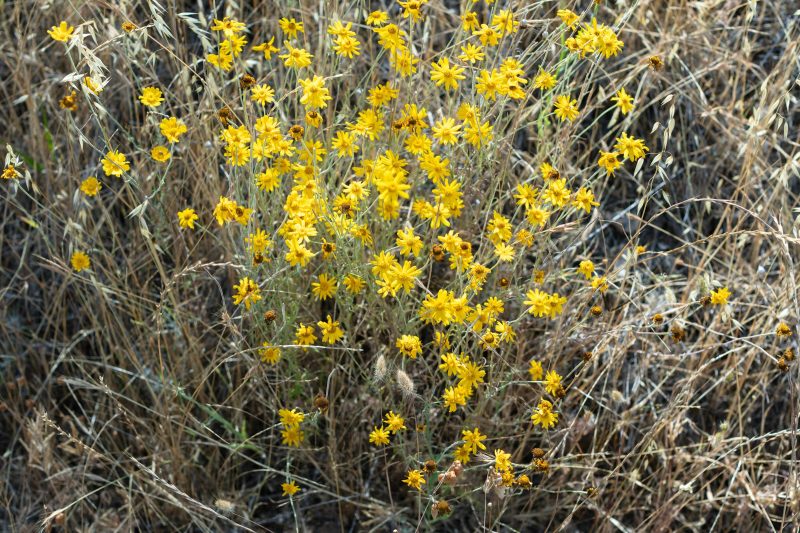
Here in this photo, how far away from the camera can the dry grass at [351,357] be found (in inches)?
84.9

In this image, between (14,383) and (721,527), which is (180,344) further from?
(721,527)

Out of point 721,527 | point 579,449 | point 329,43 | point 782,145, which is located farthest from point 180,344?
point 782,145

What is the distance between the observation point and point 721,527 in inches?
91.9

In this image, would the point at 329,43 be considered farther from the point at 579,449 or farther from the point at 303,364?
the point at 579,449

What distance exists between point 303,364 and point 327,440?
214 mm

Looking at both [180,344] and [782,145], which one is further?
[782,145]

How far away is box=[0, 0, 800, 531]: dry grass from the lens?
2.16m

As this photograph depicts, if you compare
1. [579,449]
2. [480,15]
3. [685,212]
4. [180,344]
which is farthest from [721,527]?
[480,15]

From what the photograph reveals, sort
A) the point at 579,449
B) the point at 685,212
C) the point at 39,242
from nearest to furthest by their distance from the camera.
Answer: the point at 579,449, the point at 39,242, the point at 685,212

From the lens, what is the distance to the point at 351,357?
214 cm

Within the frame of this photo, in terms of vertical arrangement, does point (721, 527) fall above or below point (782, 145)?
below

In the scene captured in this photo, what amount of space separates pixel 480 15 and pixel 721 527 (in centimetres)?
189

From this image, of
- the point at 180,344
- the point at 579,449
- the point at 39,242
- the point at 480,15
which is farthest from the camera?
the point at 480,15

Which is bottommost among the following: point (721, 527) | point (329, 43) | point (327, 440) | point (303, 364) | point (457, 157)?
point (721, 527)
